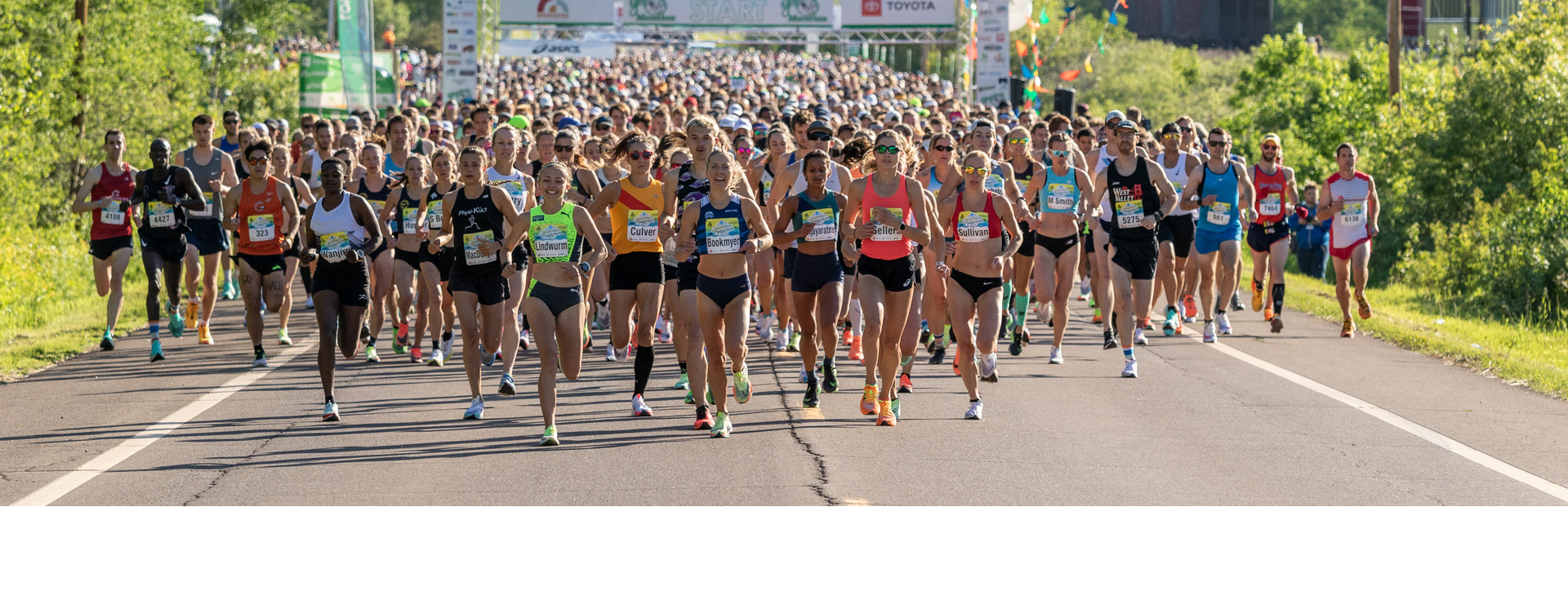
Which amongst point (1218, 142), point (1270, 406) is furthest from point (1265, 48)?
point (1270, 406)

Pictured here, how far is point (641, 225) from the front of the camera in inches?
397

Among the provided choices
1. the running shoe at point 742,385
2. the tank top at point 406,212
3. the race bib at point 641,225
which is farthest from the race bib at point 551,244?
the tank top at point 406,212

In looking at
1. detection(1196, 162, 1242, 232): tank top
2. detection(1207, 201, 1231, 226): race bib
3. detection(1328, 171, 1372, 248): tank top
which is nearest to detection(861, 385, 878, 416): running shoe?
detection(1196, 162, 1242, 232): tank top

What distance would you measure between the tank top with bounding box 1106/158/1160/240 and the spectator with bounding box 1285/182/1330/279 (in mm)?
11061

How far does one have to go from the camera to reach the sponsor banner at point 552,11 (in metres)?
53.2

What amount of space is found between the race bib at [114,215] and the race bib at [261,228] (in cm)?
180

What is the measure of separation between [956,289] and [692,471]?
2.65 meters

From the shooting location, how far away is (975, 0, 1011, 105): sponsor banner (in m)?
38.5

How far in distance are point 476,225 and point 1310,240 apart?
56.2 ft

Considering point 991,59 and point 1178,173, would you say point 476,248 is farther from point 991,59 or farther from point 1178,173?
point 991,59

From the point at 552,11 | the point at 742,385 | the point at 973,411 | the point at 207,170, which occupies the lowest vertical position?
the point at 973,411

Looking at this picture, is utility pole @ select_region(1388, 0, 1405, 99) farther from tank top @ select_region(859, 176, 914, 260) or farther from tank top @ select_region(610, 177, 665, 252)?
tank top @ select_region(610, 177, 665, 252)

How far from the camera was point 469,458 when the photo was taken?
9047mm

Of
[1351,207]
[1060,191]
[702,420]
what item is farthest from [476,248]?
[1351,207]
